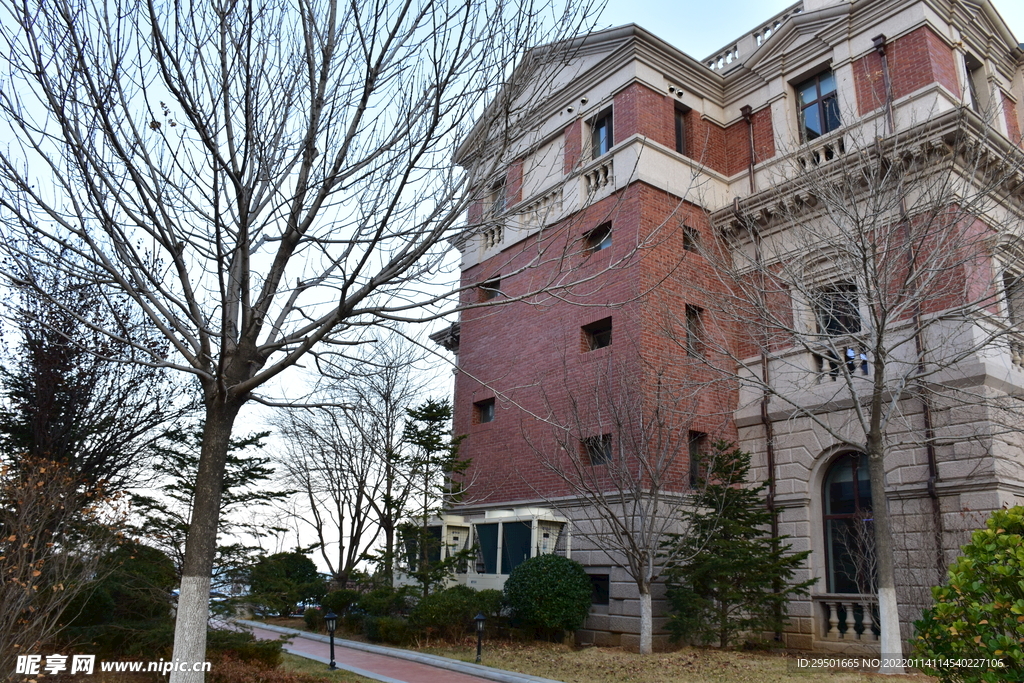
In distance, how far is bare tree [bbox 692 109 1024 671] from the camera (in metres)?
10.5

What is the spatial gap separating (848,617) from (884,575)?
14.4 feet

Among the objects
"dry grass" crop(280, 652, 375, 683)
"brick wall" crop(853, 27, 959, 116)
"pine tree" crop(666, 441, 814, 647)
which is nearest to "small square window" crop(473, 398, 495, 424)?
"pine tree" crop(666, 441, 814, 647)

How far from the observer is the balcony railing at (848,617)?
Answer: 43.3 ft

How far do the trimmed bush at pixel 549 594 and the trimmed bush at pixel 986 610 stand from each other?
8514 mm

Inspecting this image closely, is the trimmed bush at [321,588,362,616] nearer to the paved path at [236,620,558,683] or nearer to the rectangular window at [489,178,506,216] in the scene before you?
the paved path at [236,620,558,683]

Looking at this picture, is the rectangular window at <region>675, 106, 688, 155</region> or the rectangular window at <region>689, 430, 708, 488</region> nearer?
the rectangular window at <region>689, 430, 708, 488</region>

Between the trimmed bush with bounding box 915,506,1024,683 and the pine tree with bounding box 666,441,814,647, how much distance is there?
20.8ft

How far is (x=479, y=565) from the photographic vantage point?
1794 cm

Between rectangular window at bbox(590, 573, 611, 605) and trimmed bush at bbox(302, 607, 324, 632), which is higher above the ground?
rectangular window at bbox(590, 573, 611, 605)

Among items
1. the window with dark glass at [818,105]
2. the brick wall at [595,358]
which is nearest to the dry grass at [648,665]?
the brick wall at [595,358]

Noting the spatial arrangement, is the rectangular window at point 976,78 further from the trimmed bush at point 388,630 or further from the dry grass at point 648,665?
the trimmed bush at point 388,630

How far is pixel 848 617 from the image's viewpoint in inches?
538

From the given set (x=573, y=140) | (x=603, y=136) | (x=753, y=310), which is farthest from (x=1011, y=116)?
(x=573, y=140)

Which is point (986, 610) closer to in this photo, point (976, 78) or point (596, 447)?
point (596, 447)
